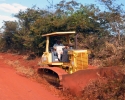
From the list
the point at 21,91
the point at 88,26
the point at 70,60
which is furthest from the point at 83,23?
the point at 21,91

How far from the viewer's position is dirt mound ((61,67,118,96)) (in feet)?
25.6

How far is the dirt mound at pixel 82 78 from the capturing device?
25.6 ft

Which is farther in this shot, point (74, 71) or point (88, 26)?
point (88, 26)

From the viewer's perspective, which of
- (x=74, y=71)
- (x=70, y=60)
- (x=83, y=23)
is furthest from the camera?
(x=83, y=23)

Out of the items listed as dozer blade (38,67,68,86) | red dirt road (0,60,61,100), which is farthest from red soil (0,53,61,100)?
dozer blade (38,67,68,86)

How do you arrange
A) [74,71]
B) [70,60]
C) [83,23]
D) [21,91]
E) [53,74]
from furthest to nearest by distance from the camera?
1. [83,23]
2. [53,74]
3. [70,60]
4. [74,71]
5. [21,91]

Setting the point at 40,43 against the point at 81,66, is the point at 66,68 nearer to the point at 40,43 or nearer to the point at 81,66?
the point at 81,66

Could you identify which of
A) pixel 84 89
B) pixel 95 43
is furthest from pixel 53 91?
pixel 95 43

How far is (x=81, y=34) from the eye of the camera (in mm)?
17344

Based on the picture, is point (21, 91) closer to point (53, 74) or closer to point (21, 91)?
point (21, 91)

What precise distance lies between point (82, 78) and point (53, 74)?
2.10 meters

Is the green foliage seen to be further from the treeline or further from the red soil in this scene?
the red soil

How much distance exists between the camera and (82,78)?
26.9ft

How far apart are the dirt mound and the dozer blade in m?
0.46
